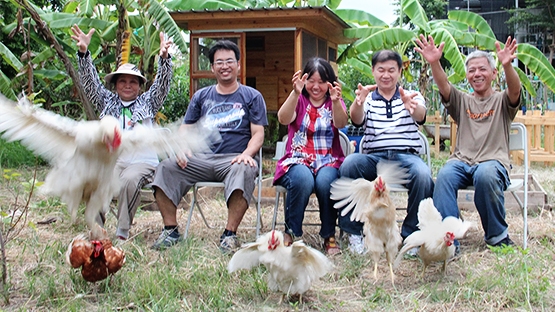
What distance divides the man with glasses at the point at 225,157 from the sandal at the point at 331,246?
27.8 inches

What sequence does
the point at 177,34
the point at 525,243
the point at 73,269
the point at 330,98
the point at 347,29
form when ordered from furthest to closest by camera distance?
A: the point at 347,29 < the point at 177,34 < the point at 330,98 < the point at 525,243 < the point at 73,269

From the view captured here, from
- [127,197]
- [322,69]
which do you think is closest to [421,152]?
[322,69]

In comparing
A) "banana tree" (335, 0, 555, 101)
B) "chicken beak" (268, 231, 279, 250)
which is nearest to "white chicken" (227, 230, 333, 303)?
"chicken beak" (268, 231, 279, 250)

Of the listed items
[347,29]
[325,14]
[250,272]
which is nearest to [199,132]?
[250,272]

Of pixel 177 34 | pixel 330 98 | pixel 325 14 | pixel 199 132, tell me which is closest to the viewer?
pixel 199 132

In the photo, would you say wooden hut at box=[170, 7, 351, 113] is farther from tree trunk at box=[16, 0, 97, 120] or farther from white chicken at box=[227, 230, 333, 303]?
white chicken at box=[227, 230, 333, 303]

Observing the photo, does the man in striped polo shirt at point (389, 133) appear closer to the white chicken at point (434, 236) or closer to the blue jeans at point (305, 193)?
the blue jeans at point (305, 193)

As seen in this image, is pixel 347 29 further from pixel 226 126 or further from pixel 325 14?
pixel 226 126

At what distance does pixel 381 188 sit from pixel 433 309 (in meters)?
0.83

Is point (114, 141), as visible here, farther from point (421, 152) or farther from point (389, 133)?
point (421, 152)

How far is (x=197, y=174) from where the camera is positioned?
4320mm

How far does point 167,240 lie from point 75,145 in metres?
1.24

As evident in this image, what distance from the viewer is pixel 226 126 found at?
4.52m

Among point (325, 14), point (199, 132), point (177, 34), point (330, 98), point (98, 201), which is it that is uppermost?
point (325, 14)
